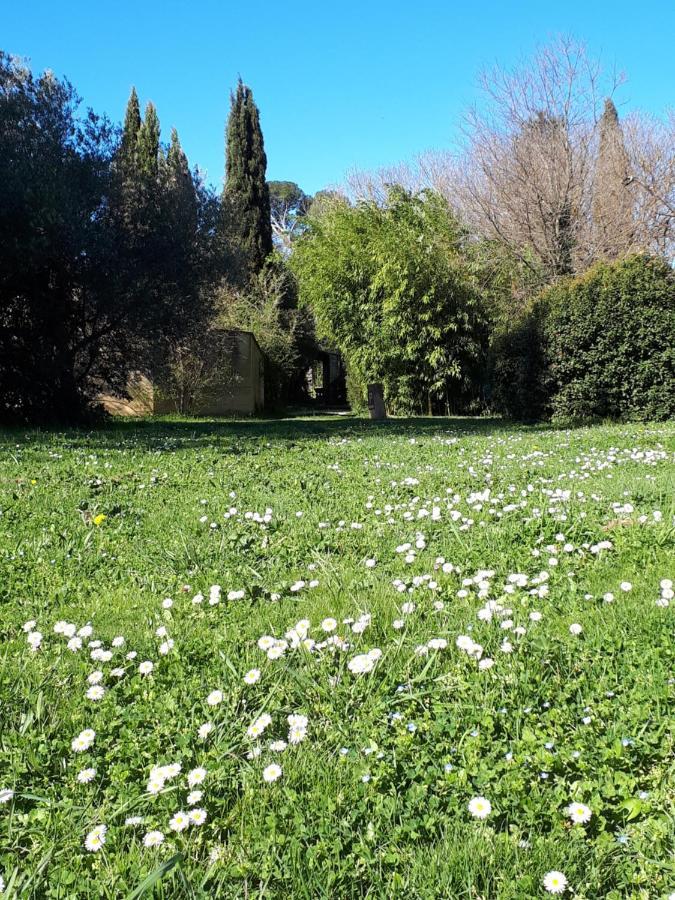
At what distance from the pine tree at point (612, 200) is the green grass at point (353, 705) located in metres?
14.9

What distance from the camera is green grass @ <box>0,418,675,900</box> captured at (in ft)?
4.59

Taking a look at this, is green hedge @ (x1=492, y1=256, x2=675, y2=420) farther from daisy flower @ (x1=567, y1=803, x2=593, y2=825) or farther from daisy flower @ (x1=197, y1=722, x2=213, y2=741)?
daisy flower @ (x1=197, y1=722, x2=213, y2=741)

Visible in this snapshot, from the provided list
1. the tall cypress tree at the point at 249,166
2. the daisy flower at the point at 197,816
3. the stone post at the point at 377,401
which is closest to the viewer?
the daisy flower at the point at 197,816

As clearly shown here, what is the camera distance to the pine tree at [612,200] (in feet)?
54.8

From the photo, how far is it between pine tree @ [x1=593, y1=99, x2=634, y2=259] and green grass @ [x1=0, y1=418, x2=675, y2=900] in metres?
14.9

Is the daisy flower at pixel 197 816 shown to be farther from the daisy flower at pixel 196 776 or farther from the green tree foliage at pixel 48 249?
the green tree foliage at pixel 48 249

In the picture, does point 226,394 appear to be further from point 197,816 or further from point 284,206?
point 284,206

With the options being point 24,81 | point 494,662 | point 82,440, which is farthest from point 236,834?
point 24,81

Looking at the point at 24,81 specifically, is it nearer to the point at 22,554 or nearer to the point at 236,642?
the point at 22,554

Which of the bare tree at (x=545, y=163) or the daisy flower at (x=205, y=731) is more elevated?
the bare tree at (x=545, y=163)

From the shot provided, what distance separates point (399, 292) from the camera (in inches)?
688

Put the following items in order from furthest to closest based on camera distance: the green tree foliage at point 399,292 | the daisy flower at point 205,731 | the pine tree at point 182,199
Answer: the green tree foliage at point 399,292 < the pine tree at point 182,199 < the daisy flower at point 205,731

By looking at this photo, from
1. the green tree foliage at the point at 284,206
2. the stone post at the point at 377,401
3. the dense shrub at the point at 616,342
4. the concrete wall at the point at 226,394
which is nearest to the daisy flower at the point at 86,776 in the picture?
the dense shrub at the point at 616,342

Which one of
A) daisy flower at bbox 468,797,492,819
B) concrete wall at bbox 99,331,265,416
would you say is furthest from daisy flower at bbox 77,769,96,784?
concrete wall at bbox 99,331,265,416
